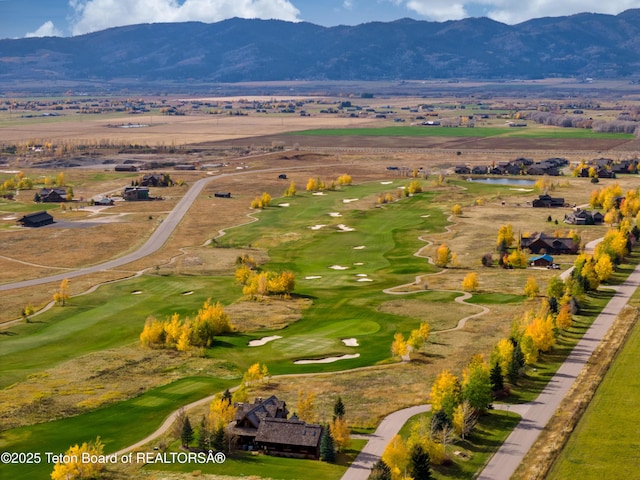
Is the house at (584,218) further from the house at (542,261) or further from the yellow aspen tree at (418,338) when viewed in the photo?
the yellow aspen tree at (418,338)

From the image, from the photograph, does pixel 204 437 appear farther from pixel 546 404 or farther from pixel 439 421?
pixel 546 404

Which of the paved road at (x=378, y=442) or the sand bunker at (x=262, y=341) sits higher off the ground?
the paved road at (x=378, y=442)

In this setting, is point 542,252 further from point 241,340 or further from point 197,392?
point 197,392

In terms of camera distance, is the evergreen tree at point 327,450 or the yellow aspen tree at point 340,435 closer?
the evergreen tree at point 327,450

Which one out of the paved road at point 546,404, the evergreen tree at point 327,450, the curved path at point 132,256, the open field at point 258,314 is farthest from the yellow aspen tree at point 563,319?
the curved path at point 132,256

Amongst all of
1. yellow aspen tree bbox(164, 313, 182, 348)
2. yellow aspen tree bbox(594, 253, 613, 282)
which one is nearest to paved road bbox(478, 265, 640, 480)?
yellow aspen tree bbox(594, 253, 613, 282)

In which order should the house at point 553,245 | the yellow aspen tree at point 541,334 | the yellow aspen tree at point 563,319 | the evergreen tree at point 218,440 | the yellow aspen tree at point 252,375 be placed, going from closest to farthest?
the evergreen tree at point 218,440
the yellow aspen tree at point 252,375
the yellow aspen tree at point 541,334
the yellow aspen tree at point 563,319
the house at point 553,245

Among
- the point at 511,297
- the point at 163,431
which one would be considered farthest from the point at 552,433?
the point at 511,297
